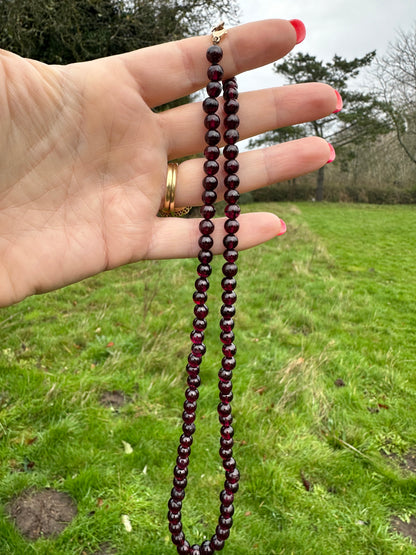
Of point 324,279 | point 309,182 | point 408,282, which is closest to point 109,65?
point 408,282

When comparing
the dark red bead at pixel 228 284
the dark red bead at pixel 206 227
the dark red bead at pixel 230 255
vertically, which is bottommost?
the dark red bead at pixel 228 284

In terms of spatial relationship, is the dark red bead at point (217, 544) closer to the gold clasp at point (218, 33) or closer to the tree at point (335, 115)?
the gold clasp at point (218, 33)

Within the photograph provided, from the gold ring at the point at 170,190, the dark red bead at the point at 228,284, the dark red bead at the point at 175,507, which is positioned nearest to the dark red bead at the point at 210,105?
the gold ring at the point at 170,190

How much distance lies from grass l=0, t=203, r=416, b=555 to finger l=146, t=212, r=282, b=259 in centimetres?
163

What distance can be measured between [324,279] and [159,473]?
16.7 ft

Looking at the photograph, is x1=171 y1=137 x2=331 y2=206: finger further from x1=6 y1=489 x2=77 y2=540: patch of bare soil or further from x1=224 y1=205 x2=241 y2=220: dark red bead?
x1=6 y1=489 x2=77 y2=540: patch of bare soil

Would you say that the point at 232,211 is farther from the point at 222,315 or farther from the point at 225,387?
the point at 225,387

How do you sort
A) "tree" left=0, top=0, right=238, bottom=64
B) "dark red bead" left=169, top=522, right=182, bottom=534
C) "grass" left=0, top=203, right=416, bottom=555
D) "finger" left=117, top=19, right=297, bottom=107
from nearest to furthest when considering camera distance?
"finger" left=117, top=19, right=297, bottom=107
"dark red bead" left=169, top=522, right=182, bottom=534
"grass" left=0, top=203, right=416, bottom=555
"tree" left=0, top=0, right=238, bottom=64

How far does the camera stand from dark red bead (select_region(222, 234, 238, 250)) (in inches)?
78.2

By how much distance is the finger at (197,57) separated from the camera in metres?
1.81

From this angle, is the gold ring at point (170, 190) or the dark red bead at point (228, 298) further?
the gold ring at point (170, 190)

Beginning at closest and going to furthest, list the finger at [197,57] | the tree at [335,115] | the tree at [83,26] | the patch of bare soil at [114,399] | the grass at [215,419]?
the finger at [197,57], the grass at [215,419], the patch of bare soil at [114,399], the tree at [83,26], the tree at [335,115]

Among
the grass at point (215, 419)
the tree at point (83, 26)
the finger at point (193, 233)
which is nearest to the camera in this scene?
the finger at point (193, 233)

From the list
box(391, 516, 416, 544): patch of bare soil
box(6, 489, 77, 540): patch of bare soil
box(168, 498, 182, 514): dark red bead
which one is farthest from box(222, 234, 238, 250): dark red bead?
box(391, 516, 416, 544): patch of bare soil
